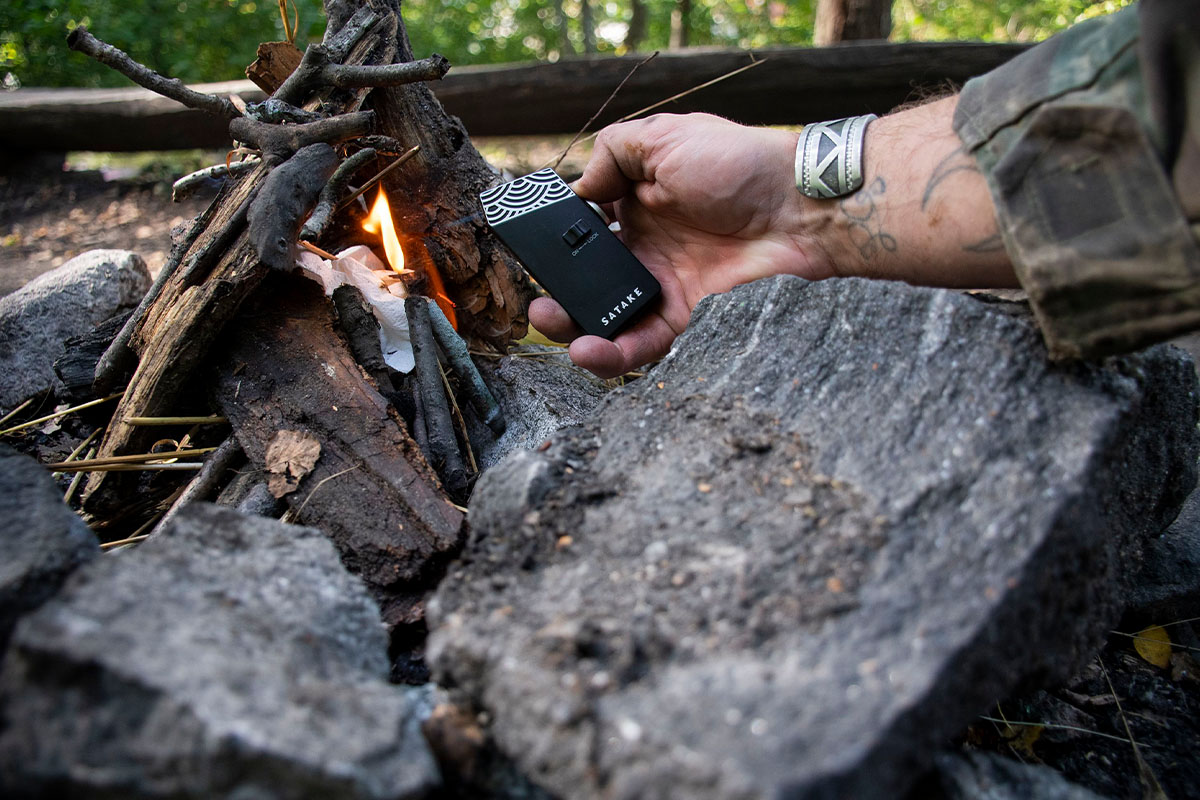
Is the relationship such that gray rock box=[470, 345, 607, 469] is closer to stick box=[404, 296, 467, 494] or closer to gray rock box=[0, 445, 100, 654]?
stick box=[404, 296, 467, 494]

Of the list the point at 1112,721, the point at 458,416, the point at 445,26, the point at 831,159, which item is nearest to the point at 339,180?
the point at 458,416

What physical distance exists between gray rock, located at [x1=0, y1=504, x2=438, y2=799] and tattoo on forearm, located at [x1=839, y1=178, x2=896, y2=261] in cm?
161

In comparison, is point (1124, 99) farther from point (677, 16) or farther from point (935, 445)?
point (677, 16)

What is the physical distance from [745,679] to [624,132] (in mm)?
1720

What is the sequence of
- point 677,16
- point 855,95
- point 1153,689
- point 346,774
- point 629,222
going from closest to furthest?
point 346,774 → point 1153,689 → point 629,222 → point 855,95 → point 677,16

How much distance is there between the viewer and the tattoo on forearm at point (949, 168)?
1654mm

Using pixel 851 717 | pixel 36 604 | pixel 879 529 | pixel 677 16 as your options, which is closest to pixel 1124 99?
pixel 879 529

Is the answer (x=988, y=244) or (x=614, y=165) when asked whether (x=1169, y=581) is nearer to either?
(x=988, y=244)

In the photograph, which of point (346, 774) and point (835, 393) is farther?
point (835, 393)

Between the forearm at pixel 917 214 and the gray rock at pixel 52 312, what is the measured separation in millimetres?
2422

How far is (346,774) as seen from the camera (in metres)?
0.88

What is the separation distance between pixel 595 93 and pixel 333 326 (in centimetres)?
358

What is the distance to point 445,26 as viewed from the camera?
11195 mm

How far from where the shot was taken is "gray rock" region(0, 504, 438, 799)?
88 cm
